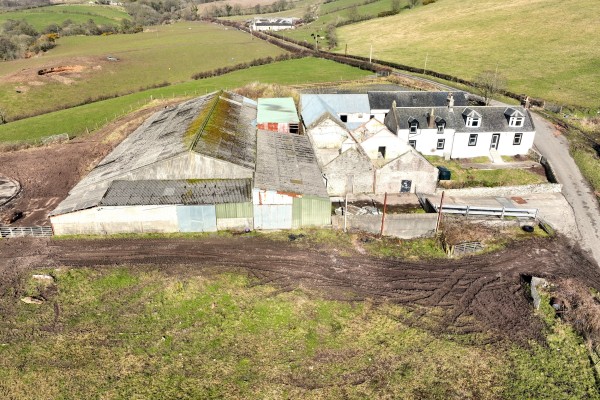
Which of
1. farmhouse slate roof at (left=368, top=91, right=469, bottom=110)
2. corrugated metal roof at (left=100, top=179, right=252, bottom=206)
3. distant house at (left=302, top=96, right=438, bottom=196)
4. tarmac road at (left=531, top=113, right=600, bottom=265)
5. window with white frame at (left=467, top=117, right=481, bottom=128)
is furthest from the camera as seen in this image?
farmhouse slate roof at (left=368, top=91, right=469, bottom=110)

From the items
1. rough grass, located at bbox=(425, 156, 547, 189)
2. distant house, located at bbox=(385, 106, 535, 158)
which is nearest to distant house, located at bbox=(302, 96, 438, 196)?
rough grass, located at bbox=(425, 156, 547, 189)

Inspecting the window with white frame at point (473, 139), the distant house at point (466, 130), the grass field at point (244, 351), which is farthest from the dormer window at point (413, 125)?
the grass field at point (244, 351)

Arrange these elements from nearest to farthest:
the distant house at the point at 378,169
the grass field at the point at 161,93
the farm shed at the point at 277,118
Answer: the distant house at the point at 378,169
the farm shed at the point at 277,118
the grass field at the point at 161,93

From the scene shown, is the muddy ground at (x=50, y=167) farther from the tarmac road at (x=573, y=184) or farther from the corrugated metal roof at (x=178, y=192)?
the tarmac road at (x=573, y=184)

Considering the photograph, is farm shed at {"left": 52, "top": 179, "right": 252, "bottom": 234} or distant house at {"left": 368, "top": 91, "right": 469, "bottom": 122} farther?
distant house at {"left": 368, "top": 91, "right": 469, "bottom": 122}

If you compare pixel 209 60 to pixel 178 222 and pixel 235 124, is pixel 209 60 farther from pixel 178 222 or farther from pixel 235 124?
pixel 178 222

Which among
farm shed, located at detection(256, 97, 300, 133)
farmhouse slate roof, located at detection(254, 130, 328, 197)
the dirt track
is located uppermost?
farm shed, located at detection(256, 97, 300, 133)

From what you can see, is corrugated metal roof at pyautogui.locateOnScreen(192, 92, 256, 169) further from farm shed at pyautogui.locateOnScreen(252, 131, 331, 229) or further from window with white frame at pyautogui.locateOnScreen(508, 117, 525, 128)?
window with white frame at pyautogui.locateOnScreen(508, 117, 525, 128)
